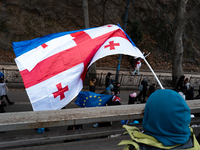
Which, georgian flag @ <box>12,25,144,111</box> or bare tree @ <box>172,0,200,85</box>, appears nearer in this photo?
georgian flag @ <box>12,25,144,111</box>

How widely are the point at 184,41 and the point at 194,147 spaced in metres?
23.5

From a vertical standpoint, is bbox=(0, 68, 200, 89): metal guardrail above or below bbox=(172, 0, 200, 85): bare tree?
below

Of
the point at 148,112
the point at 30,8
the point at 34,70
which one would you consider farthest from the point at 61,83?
the point at 30,8

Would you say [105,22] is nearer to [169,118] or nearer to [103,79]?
[103,79]

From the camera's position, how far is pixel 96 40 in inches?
163

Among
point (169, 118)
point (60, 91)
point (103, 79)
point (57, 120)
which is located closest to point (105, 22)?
point (103, 79)

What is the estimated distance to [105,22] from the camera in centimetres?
1945

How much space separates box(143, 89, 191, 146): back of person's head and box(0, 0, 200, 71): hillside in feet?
48.4

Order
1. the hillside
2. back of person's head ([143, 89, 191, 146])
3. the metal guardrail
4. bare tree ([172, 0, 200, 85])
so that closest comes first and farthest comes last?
back of person's head ([143, 89, 191, 146])
the metal guardrail
bare tree ([172, 0, 200, 85])
the hillside

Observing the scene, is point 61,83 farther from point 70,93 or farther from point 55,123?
point 55,123

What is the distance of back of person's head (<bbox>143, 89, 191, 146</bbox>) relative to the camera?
3.60ft

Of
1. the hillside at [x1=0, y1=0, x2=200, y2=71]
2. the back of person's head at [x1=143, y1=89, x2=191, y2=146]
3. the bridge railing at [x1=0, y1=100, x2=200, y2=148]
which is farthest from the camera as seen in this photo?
the hillside at [x1=0, y1=0, x2=200, y2=71]

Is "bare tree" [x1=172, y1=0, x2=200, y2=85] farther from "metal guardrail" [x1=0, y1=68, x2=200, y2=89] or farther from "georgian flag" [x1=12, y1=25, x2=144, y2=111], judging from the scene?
"georgian flag" [x1=12, y1=25, x2=144, y2=111]

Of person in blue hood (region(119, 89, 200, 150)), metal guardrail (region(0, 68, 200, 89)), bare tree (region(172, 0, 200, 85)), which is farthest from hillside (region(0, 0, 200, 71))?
person in blue hood (region(119, 89, 200, 150))
